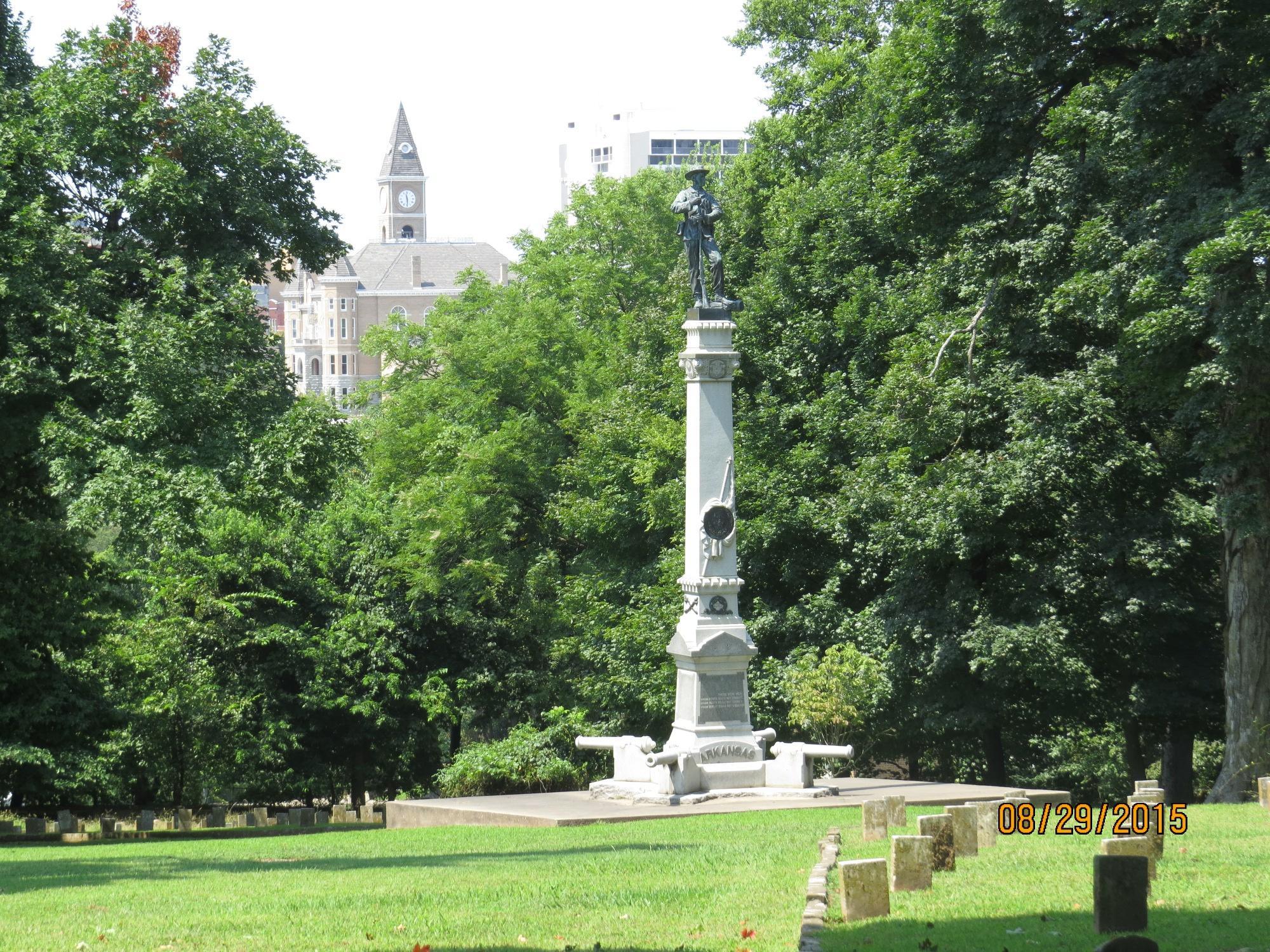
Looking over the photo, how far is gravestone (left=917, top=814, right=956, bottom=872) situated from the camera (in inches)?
387

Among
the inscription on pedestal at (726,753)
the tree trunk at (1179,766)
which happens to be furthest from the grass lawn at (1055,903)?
the tree trunk at (1179,766)

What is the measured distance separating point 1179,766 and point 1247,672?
8403 millimetres

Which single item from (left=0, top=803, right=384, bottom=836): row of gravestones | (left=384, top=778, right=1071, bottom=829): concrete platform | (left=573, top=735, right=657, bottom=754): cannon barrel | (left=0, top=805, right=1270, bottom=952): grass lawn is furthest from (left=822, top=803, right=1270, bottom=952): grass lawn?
(left=0, top=803, right=384, bottom=836): row of gravestones

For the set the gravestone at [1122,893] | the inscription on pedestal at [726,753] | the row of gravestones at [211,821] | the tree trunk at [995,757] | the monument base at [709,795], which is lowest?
the row of gravestones at [211,821]

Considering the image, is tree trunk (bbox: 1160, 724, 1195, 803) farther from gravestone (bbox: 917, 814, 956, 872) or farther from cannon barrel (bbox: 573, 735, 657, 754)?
gravestone (bbox: 917, 814, 956, 872)

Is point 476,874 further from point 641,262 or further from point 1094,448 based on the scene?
point 641,262

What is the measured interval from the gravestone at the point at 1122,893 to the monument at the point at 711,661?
39.0ft

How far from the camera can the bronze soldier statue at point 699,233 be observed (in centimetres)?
2112

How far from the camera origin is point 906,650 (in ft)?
77.0

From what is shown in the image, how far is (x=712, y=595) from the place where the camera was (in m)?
19.8

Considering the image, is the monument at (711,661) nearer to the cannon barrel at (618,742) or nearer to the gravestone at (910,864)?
the cannon barrel at (618,742)

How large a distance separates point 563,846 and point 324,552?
62.0 ft

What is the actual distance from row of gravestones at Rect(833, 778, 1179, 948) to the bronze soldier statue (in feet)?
34.7
